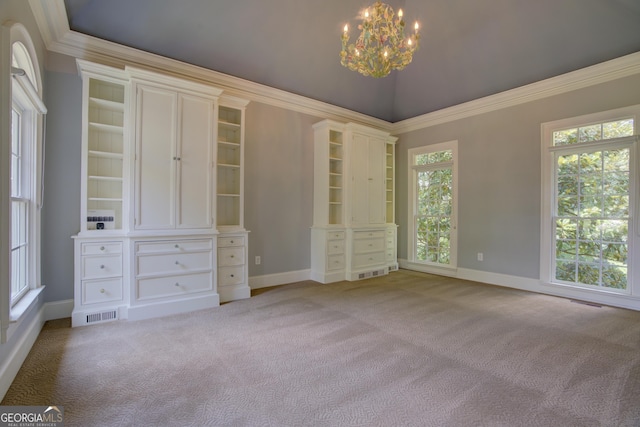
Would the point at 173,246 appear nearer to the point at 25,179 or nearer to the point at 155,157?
the point at 155,157

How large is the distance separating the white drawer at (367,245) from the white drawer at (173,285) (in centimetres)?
237

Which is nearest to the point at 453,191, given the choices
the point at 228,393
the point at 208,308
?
the point at 208,308

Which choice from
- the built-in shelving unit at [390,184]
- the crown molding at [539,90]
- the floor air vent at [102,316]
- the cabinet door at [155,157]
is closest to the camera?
the floor air vent at [102,316]

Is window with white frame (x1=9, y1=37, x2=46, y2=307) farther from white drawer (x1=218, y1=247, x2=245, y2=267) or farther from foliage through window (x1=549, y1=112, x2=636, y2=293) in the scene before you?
foliage through window (x1=549, y1=112, x2=636, y2=293)

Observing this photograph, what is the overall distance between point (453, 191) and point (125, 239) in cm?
480

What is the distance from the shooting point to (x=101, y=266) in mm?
3068

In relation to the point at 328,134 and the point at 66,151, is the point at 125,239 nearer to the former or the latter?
the point at 66,151

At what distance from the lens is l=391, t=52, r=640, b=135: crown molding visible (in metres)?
3.66

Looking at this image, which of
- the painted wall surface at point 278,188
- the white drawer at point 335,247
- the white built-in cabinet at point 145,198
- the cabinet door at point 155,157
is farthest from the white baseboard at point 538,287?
the cabinet door at point 155,157

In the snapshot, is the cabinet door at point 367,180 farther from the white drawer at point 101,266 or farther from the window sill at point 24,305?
the window sill at point 24,305

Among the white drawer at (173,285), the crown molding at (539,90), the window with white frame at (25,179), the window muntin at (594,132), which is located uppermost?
the crown molding at (539,90)

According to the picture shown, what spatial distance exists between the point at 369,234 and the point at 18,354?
4.26 meters

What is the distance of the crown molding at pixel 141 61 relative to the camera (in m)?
2.85

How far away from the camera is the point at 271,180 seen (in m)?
4.60
